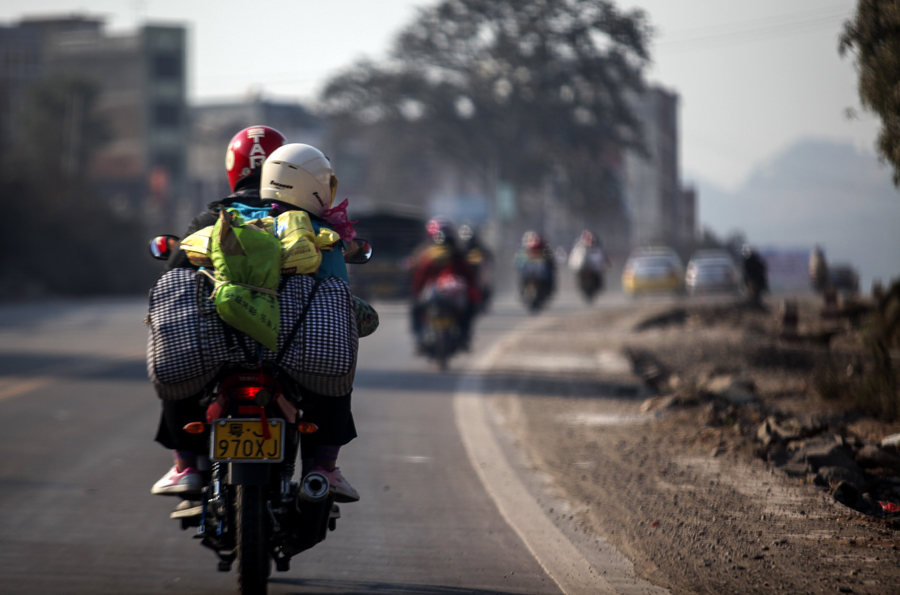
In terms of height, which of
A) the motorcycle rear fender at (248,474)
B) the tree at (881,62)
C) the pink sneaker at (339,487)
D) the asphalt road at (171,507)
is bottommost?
the asphalt road at (171,507)

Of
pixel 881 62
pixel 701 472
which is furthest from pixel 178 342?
pixel 881 62

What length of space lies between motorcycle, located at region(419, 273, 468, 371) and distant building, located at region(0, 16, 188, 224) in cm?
5953

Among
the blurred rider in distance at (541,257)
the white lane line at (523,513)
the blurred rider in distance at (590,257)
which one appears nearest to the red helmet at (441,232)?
the white lane line at (523,513)

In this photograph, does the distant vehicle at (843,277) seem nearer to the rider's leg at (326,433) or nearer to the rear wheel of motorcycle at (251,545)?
the rider's leg at (326,433)

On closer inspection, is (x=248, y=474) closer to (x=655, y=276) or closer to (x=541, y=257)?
(x=541, y=257)

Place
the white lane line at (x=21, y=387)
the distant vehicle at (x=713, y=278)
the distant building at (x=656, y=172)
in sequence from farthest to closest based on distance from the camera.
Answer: the distant building at (x=656, y=172)
the distant vehicle at (x=713, y=278)
the white lane line at (x=21, y=387)

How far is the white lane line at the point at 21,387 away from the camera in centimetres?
1112

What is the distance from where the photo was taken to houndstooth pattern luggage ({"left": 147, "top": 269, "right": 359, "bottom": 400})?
397 centimetres

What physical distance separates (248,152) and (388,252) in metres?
21.8

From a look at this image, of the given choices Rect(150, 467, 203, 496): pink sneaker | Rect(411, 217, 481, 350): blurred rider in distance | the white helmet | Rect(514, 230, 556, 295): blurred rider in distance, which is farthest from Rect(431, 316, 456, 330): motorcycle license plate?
Rect(514, 230, 556, 295): blurred rider in distance

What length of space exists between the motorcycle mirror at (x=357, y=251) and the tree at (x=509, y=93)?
170 feet

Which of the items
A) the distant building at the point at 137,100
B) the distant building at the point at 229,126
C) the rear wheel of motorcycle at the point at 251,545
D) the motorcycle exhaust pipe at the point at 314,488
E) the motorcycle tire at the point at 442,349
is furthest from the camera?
the distant building at the point at 229,126

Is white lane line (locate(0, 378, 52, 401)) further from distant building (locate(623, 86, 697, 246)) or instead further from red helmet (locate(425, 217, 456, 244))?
distant building (locate(623, 86, 697, 246))

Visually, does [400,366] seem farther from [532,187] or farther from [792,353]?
[532,187]
